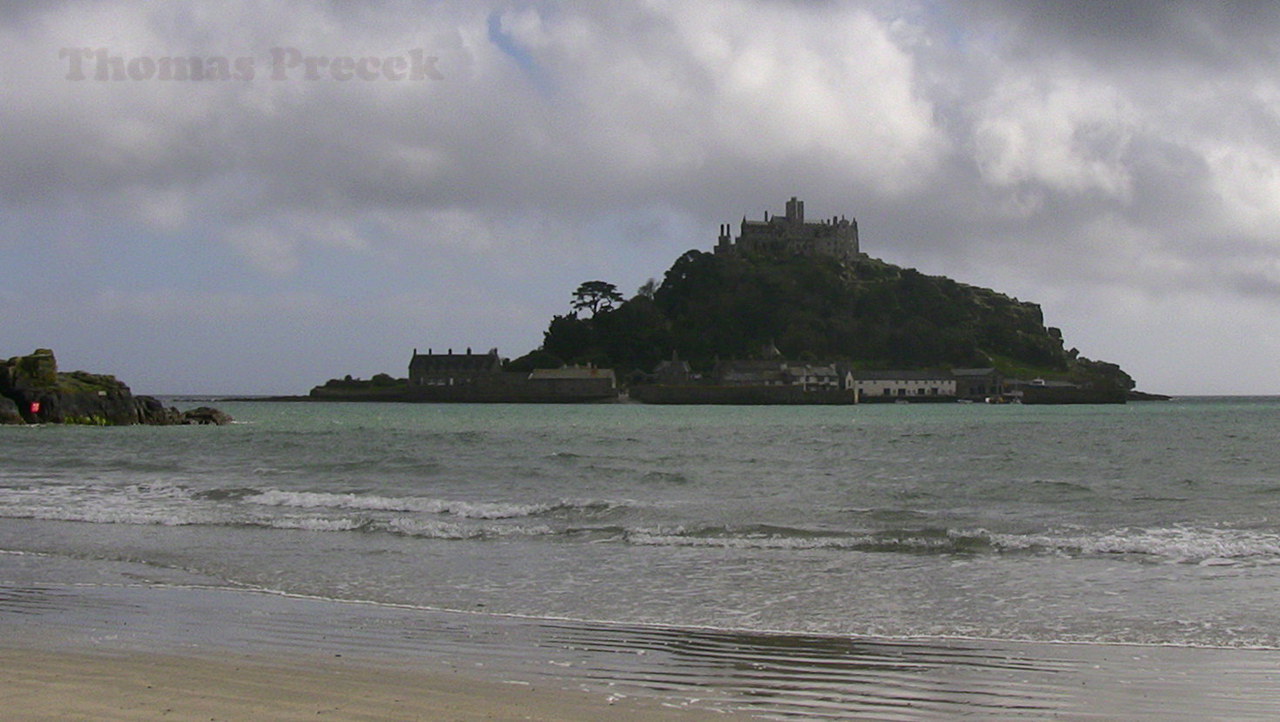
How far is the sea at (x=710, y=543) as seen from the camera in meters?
10.6

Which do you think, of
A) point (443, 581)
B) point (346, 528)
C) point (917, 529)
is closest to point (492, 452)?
point (346, 528)

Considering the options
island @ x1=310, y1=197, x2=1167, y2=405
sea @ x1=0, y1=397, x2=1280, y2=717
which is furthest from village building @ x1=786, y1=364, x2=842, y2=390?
sea @ x1=0, y1=397, x2=1280, y2=717

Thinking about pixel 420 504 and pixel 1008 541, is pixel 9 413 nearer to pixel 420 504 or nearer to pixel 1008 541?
pixel 420 504

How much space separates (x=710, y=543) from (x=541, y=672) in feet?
27.9

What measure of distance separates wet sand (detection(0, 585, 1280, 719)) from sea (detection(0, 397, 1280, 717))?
222mm

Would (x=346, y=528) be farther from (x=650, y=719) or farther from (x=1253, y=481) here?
(x=1253, y=481)

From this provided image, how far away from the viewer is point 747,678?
786cm

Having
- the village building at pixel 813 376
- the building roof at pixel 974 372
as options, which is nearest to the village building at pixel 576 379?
the village building at pixel 813 376

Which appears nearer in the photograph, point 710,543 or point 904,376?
point 710,543

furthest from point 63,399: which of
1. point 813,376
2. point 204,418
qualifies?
point 813,376

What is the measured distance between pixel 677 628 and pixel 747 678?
2204 mm

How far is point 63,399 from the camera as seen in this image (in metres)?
62.3

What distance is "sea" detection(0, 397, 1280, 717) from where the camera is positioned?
1061 centimetres

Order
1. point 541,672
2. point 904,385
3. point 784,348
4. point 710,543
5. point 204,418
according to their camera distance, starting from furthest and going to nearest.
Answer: point 784,348 < point 904,385 < point 204,418 < point 710,543 < point 541,672
